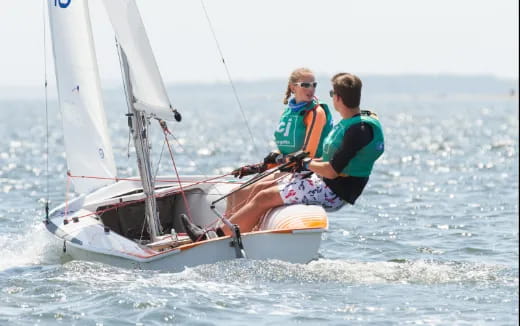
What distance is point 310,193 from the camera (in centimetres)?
703

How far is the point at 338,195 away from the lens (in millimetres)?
6965

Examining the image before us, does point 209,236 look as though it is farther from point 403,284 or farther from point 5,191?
point 5,191

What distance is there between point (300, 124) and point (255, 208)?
71cm

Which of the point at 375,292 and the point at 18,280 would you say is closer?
the point at 375,292

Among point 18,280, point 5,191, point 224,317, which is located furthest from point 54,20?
point 5,191

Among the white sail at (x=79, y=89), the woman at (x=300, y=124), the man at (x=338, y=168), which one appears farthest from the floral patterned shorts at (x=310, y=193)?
the white sail at (x=79, y=89)

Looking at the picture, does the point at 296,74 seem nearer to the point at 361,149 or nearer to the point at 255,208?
the point at 361,149

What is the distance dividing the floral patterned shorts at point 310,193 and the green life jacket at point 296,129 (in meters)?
0.31

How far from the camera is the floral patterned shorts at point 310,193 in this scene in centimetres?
702

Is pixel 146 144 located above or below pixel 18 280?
above

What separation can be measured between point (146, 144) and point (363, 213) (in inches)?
157

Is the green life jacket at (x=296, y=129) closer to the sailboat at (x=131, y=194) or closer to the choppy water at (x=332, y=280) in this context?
the sailboat at (x=131, y=194)

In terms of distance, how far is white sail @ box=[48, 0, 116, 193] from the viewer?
26.6ft

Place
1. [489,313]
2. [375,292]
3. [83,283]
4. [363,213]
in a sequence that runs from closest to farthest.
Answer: [489,313] → [375,292] → [83,283] → [363,213]
